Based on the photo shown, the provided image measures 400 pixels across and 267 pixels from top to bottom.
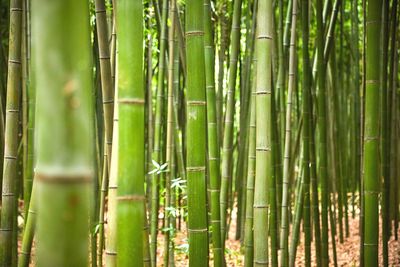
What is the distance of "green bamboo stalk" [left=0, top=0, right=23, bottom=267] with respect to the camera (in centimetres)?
224

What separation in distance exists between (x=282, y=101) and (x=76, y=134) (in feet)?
12.3

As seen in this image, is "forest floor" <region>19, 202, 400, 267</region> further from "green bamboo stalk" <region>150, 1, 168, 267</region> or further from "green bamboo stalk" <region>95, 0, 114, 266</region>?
"green bamboo stalk" <region>95, 0, 114, 266</region>

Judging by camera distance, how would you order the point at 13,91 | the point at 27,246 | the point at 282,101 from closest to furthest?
the point at 27,246, the point at 13,91, the point at 282,101

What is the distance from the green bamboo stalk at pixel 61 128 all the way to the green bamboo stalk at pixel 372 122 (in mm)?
1619

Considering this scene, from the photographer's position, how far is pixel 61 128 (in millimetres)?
874

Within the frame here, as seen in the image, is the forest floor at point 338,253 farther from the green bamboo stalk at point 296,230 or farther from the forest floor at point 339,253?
the green bamboo stalk at point 296,230

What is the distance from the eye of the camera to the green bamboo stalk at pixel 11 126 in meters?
2.24

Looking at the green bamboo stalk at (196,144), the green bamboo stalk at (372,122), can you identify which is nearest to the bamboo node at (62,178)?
the green bamboo stalk at (196,144)

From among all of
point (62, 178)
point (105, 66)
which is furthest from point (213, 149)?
point (62, 178)

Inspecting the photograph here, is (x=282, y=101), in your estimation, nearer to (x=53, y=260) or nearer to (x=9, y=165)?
(x=9, y=165)

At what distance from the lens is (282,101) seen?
4.51 metres

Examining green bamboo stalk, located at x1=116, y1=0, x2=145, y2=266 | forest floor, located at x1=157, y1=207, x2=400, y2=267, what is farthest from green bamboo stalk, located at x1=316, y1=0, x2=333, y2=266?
green bamboo stalk, located at x1=116, y1=0, x2=145, y2=266

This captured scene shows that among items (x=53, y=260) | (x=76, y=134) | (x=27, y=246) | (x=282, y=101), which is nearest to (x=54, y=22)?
(x=76, y=134)

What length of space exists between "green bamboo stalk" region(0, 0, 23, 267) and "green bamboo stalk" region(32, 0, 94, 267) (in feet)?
4.78
